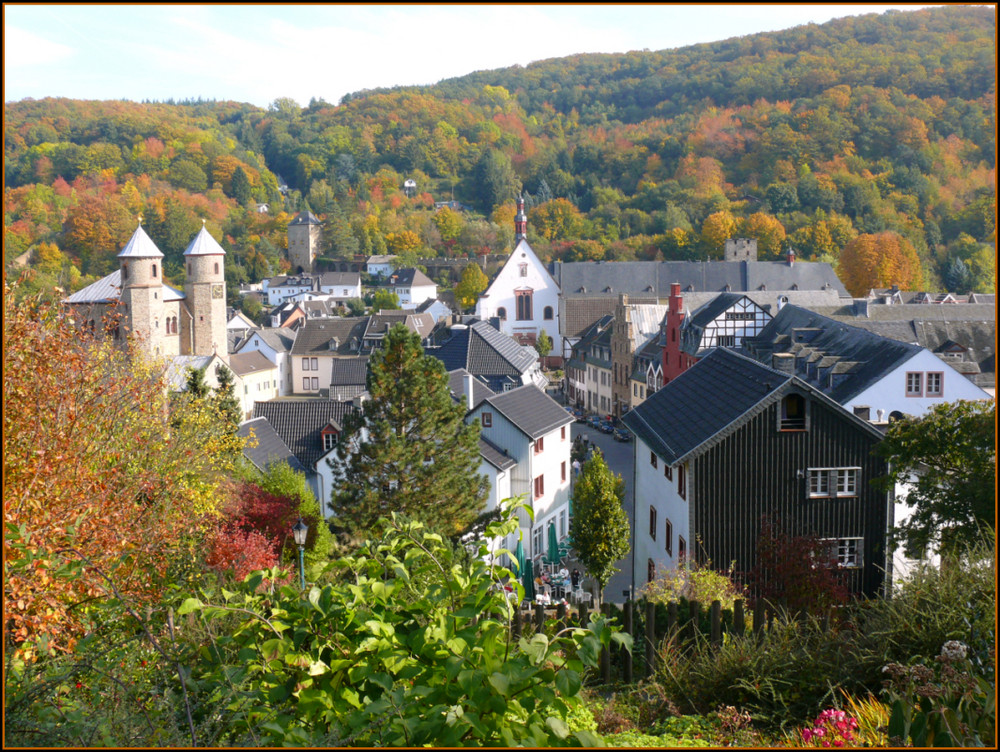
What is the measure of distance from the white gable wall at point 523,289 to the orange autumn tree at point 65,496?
60.6 m

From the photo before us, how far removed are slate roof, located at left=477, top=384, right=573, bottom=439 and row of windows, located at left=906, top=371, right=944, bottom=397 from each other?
1000 cm

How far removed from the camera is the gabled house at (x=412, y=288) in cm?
9707

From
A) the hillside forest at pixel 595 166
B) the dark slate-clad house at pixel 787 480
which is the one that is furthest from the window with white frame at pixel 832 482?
the hillside forest at pixel 595 166

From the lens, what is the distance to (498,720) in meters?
4.28

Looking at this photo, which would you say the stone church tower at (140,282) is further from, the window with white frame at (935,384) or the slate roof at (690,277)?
the window with white frame at (935,384)

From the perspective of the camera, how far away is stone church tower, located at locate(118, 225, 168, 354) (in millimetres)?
46250

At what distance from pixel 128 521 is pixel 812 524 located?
37.2 feet

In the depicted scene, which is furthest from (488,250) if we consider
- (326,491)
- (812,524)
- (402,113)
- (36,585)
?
(36,585)

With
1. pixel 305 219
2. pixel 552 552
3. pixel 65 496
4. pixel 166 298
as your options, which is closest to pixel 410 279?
pixel 305 219

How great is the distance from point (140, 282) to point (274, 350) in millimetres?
13698

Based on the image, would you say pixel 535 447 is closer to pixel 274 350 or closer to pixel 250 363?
pixel 250 363

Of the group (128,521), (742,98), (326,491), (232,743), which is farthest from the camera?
(742,98)

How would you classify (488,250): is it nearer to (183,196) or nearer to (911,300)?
(183,196)

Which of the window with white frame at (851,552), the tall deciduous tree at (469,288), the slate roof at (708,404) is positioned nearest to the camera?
the slate roof at (708,404)
